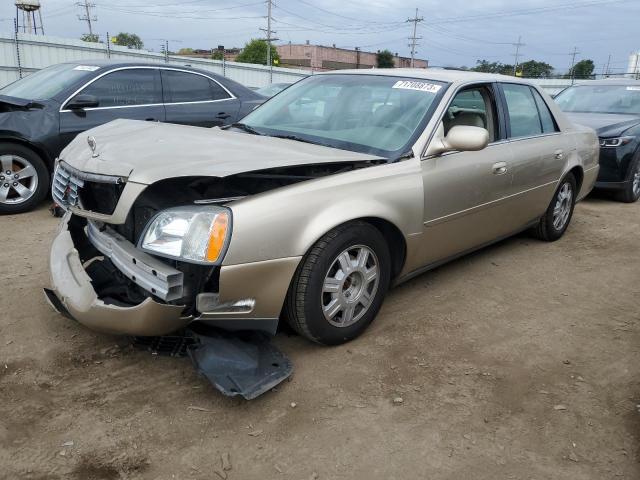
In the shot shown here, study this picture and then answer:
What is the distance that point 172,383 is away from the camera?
2.70m

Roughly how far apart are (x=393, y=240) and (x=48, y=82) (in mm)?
4855

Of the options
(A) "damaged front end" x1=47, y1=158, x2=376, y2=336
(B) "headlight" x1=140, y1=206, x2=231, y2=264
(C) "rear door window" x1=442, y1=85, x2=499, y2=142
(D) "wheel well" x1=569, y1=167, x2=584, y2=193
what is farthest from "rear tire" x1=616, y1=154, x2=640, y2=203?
(B) "headlight" x1=140, y1=206, x2=231, y2=264

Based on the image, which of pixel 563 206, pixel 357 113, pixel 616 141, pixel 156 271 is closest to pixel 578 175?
pixel 563 206

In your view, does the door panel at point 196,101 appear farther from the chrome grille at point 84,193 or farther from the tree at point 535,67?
the tree at point 535,67

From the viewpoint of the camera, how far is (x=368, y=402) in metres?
2.60

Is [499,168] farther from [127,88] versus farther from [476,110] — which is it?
[127,88]

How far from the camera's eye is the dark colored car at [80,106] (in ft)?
18.0

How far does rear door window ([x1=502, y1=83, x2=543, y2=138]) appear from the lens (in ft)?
13.7

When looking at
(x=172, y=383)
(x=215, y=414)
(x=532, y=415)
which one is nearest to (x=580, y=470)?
(x=532, y=415)

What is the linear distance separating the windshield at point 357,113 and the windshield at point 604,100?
17.8 ft

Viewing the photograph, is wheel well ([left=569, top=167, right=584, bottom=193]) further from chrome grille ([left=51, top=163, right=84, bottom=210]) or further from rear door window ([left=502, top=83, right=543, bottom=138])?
chrome grille ([left=51, top=163, right=84, bottom=210])

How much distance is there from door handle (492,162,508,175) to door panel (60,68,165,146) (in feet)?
13.1

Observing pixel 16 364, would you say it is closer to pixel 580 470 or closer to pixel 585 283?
pixel 580 470

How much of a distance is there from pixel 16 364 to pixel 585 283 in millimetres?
4045
